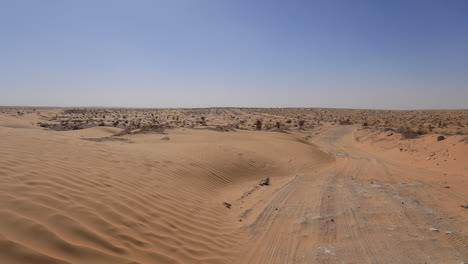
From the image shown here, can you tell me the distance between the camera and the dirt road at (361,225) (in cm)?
410

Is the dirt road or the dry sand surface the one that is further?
the dirt road

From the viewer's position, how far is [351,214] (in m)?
5.64

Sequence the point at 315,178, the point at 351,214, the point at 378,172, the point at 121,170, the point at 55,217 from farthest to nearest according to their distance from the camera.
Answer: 1. the point at 378,172
2. the point at 315,178
3. the point at 121,170
4. the point at 351,214
5. the point at 55,217

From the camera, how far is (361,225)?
5.09 m

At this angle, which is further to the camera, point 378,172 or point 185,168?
point 378,172

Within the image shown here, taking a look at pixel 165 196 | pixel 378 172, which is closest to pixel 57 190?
pixel 165 196

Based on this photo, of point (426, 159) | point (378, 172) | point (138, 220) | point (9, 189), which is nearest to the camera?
point (9, 189)

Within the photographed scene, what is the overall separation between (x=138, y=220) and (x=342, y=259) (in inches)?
130

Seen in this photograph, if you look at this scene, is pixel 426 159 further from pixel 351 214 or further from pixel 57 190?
pixel 57 190

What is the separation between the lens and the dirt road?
4.10m

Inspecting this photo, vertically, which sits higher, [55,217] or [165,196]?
[55,217]

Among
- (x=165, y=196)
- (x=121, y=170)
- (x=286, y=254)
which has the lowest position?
(x=286, y=254)

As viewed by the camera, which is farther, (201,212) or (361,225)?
(201,212)

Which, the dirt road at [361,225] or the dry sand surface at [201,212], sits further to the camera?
the dirt road at [361,225]
